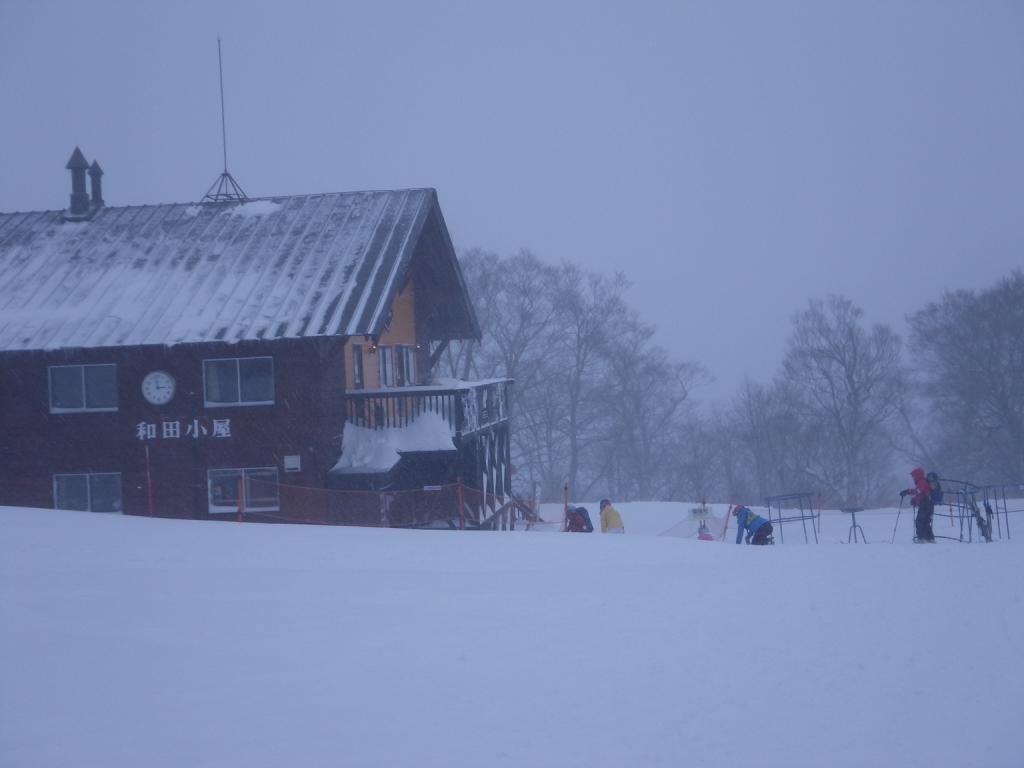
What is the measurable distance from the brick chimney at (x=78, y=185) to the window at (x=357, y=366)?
8.10m

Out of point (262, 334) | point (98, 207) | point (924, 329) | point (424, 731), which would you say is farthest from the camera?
point (924, 329)

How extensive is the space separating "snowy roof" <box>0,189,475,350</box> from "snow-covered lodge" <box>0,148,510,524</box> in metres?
0.05

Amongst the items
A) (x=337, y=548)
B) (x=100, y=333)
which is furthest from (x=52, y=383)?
(x=337, y=548)

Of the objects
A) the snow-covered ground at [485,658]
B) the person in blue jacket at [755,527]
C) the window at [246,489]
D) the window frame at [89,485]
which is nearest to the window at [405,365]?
the window at [246,489]

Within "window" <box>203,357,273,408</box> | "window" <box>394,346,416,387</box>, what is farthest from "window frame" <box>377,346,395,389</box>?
"window" <box>203,357,273,408</box>

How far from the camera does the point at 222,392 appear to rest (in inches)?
758

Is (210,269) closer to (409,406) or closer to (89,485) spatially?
(89,485)

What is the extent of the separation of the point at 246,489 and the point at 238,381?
7.32ft

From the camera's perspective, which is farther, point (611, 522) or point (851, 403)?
point (851, 403)

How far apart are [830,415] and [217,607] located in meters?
45.6

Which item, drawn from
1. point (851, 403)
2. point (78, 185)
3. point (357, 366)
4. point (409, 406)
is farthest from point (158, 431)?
point (851, 403)

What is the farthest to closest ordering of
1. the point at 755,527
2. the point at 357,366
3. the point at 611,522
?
the point at 357,366, the point at 611,522, the point at 755,527

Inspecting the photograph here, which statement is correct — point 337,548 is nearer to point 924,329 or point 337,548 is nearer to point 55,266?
point 55,266

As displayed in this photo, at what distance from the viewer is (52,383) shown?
19.4m
